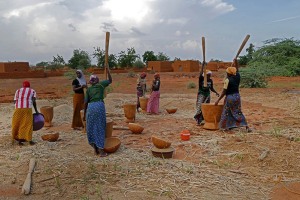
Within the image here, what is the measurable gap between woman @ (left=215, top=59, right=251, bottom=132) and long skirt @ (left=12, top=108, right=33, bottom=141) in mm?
3895

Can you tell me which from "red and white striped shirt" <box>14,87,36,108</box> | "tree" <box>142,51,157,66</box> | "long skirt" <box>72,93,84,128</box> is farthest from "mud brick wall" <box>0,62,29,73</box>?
"red and white striped shirt" <box>14,87,36,108</box>

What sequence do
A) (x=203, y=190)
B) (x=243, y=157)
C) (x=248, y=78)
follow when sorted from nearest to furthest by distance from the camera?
(x=203, y=190) → (x=243, y=157) → (x=248, y=78)

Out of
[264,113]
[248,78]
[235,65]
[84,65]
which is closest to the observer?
[235,65]

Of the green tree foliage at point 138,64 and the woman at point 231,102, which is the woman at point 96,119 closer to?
the woman at point 231,102

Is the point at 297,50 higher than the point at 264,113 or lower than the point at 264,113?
higher

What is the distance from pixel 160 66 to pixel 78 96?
31.0 meters

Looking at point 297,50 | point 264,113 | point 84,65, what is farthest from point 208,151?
point 84,65

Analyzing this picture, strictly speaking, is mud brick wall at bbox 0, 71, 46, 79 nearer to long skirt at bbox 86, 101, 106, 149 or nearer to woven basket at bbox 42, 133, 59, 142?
woven basket at bbox 42, 133, 59, 142

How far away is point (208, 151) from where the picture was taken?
590 cm

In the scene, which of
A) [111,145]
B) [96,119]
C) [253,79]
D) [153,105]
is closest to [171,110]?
[153,105]

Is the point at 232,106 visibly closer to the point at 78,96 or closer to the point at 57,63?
the point at 78,96

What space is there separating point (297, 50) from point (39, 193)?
96.9 feet

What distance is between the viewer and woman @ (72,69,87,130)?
770 centimetres

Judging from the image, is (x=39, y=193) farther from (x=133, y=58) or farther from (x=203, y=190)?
(x=133, y=58)
